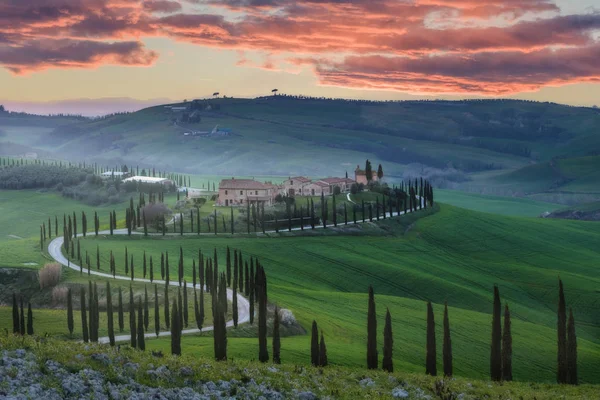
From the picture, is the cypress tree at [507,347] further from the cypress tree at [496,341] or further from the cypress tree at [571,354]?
the cypress tree at [571,354]

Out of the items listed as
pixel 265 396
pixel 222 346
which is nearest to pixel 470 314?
pixel 222 346

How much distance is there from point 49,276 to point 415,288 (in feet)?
214

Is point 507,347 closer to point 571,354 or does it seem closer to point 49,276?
point 571,354

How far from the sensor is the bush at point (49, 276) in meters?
128

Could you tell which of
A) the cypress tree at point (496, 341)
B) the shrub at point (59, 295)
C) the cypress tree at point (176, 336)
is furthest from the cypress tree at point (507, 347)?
the shrub at point (59, 295)

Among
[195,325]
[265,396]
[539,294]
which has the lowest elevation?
[539,294]

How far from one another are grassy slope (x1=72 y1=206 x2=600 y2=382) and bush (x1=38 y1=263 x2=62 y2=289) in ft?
71.5

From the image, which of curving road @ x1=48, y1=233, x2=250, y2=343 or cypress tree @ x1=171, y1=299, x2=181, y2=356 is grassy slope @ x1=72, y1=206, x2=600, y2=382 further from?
cypress tree @ x1=171, y1=299, x2=181, y2=356

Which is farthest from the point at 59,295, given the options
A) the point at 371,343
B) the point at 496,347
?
the point at 496,347

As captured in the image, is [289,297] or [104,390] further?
[289,297]

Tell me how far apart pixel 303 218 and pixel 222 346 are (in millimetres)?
123740

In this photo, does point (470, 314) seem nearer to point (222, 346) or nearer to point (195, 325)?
point (195, 325)

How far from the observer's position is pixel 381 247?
182000 millimetres

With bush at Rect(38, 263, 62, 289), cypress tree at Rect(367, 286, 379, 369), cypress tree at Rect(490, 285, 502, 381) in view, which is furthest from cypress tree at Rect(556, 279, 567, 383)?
bush at Rect(38, 263, 62, 289)
